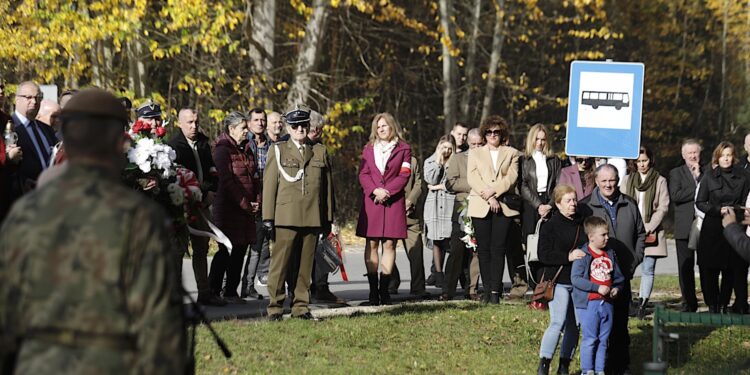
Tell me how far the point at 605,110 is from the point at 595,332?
3.69 meters

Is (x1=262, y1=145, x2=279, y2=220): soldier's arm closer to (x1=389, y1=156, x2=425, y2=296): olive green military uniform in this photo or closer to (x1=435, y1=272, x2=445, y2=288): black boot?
(x1=389, y1=156, x2=425, y2=296): olive green military uniform

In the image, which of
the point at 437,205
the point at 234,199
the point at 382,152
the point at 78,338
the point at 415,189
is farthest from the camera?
the point at 437,205

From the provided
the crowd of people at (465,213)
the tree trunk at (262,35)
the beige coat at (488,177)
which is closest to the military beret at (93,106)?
the crowd of people at (465,213)

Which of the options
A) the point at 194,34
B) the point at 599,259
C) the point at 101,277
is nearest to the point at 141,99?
the point at 194,34

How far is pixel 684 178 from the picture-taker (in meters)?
14.1

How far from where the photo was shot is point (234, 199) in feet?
42.4

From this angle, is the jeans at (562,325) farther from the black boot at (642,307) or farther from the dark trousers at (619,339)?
the black boot at (642,307)

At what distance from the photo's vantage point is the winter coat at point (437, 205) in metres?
15.0

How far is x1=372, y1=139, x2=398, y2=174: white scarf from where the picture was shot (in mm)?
13109

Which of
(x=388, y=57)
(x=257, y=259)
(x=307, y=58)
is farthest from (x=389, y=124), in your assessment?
(x=388, y=57)

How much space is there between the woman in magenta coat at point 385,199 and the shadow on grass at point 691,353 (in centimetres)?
278

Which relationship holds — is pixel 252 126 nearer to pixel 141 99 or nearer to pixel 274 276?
pixel 274 276

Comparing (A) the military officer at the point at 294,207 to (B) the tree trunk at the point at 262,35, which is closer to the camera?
(A) the military officer at the point at 294,207

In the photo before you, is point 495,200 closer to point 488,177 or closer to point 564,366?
point 488,177
